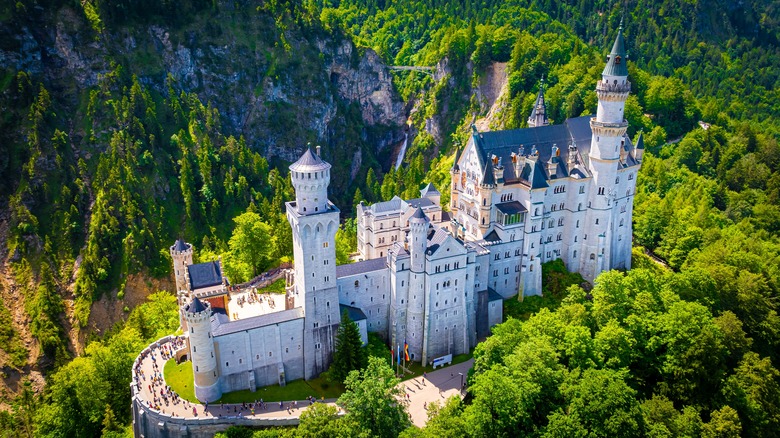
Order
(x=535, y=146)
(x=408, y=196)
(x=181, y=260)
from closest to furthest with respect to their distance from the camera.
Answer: (x=181, y=260)
(x=535, y=146)
(x=408, y=196)

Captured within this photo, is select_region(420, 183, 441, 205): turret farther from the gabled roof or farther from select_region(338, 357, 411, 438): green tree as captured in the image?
select_region(338, 357, 411, 438): green tree

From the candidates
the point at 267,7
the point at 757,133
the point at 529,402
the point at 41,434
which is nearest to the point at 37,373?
the point at 41,434

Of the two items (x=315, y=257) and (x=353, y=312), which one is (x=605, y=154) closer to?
(x=353, y=312)

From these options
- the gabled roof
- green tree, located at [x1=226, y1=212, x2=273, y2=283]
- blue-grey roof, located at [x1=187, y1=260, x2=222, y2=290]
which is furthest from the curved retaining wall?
the gabled roof

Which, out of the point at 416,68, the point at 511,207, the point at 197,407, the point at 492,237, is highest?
the point at 416,68

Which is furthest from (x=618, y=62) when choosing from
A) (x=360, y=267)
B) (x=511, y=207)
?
(x=360, y=267)

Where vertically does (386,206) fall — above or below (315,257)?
above
